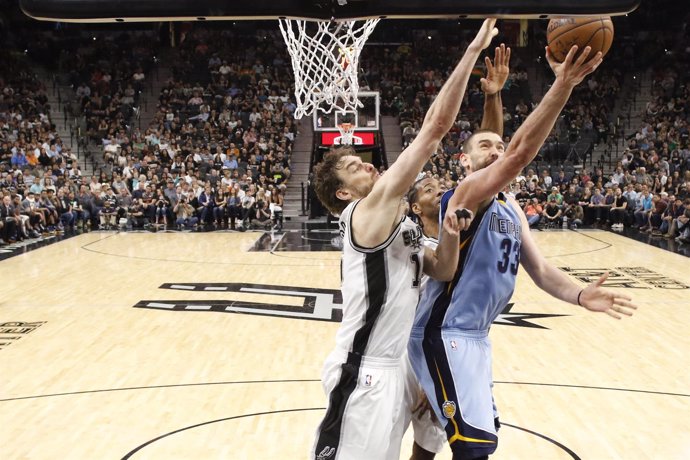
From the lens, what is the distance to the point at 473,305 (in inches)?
135

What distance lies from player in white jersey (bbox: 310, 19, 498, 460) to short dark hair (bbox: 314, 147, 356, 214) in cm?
10

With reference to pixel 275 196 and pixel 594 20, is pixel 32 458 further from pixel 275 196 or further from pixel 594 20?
pixel 275 196

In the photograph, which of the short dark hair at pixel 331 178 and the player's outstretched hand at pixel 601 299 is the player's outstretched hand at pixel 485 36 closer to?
the short dark hair at pixel 331 178

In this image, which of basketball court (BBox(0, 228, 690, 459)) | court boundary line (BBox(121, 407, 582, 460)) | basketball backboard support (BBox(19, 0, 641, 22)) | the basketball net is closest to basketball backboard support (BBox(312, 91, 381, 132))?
the basketball net

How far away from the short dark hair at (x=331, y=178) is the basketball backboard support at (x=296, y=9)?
78 cm

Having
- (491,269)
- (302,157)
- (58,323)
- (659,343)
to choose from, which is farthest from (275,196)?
(491,269)

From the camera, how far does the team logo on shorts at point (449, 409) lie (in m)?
3.29

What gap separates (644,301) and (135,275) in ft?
23.1

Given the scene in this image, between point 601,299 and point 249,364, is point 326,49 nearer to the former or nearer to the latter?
point 249,364

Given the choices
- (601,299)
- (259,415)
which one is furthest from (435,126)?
(259,415)

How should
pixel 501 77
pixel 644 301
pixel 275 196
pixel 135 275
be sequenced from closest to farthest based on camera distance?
pixel 501 77
pixel 644 301
pixel 135 275
pixel 275 196

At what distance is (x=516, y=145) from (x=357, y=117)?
18.0 meters

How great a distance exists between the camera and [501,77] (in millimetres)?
3787

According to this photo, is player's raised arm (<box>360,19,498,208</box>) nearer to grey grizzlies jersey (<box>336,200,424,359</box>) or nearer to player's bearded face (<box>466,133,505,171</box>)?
grey grizzlies jersey (<box>336,200,424,359</box>)
